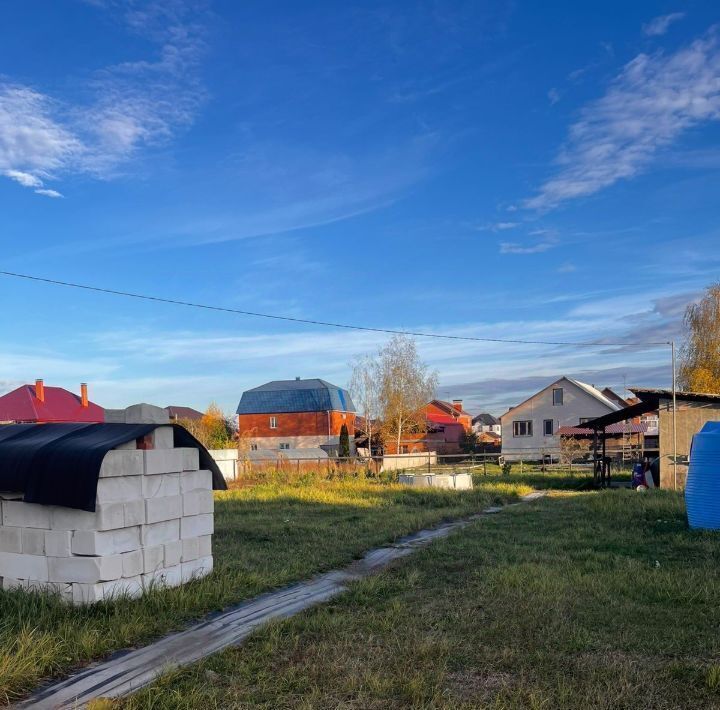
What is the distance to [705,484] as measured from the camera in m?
10.3

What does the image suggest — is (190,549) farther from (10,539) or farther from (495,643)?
(495,643)

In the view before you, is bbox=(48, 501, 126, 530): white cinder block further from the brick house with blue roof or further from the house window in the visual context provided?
the brick house with blue roof

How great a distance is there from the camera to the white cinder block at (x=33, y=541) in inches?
244

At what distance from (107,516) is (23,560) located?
105 cm

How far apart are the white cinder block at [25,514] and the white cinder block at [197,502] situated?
1.36 m

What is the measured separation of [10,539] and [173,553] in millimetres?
1515

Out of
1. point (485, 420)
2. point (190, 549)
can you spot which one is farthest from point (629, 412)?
point (485, 420)

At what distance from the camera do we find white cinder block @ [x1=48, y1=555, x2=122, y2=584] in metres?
5.94

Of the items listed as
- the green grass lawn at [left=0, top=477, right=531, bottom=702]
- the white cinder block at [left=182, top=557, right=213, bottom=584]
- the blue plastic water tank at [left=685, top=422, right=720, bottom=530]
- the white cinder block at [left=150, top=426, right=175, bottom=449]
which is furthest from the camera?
the blue plastic water tank at [left=685, top=422, right=720, bottom=530]

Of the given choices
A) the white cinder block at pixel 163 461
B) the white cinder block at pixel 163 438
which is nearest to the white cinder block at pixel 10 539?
the white cinder block at pixel 163 461

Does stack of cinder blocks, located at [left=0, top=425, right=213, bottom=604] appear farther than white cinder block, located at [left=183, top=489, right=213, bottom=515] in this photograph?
No

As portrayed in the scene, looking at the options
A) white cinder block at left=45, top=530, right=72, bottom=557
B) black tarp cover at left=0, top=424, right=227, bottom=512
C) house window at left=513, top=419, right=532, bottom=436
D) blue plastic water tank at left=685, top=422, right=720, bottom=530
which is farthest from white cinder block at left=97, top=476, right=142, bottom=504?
Result: house window at left=513, top=419, right=532, bottom=436

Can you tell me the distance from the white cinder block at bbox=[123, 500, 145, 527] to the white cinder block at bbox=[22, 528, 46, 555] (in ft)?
2.44

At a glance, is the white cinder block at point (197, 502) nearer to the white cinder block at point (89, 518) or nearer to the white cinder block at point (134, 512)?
the white cinder block at point (134, 512)
